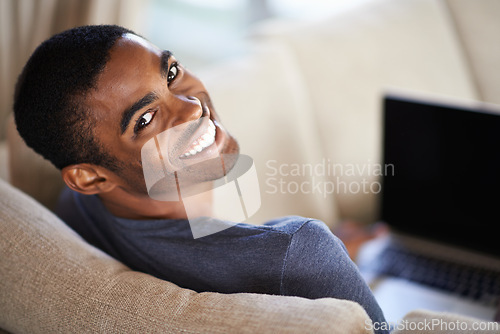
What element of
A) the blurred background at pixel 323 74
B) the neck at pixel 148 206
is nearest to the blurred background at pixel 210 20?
the blurred background at pixel 323 74

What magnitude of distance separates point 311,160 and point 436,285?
20.2 inches

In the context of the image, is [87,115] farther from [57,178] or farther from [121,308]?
[57,178]

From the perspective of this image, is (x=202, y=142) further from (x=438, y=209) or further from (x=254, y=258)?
(x=438, y=209)

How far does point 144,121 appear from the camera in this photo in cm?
89

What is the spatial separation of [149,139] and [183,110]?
0.08 m

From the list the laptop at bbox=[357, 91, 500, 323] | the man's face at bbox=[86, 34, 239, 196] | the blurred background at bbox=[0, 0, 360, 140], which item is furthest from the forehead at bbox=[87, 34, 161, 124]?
the blurred background at bbox=[0, 0, 360, 140]

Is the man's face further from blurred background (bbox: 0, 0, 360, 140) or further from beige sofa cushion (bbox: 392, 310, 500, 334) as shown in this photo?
blurred background (bbox: 0, 0, 360, 140)

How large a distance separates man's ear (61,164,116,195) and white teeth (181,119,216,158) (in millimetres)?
177

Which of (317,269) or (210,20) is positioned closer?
(317,269)

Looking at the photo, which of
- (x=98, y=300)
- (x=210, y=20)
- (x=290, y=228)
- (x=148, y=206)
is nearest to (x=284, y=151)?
(x=148, y=206)

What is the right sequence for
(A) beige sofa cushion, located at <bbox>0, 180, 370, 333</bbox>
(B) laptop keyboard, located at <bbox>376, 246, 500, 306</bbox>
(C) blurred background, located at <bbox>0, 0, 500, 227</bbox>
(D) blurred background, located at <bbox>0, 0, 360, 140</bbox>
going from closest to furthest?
(A) beige sofa cushion, located at <bbox>0, 180, 370, 333</bbox>, (B) laptop keyboard, located at <bbox>376, 246, 500, 306</bbox>, (C) blurred background, located at <bbox>0, 0, 500, 227</bbox>, (D) blurred background, located at <bbox>0, 0, 360, 140</bbox>

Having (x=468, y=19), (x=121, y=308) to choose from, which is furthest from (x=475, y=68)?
(x=121, y=308)

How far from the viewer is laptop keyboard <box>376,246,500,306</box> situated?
4.40 ft

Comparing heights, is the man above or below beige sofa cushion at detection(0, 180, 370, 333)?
above
